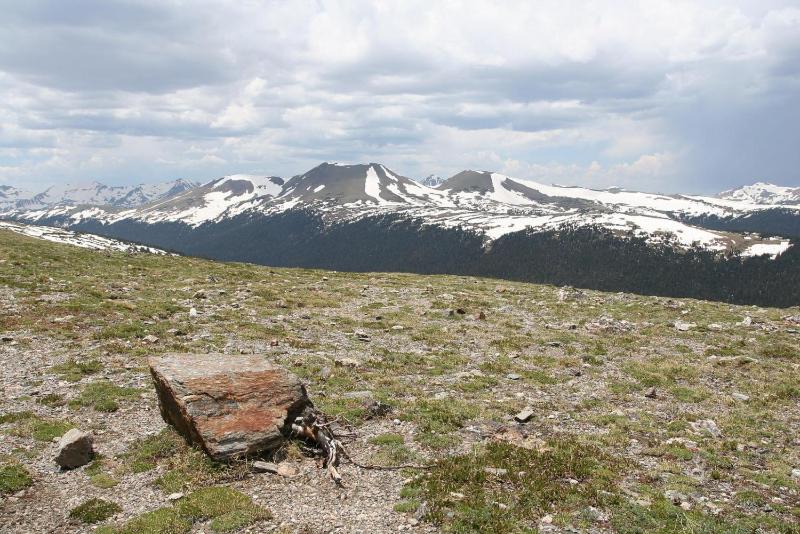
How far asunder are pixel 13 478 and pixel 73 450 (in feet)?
5.08

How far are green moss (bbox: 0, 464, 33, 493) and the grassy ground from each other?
1.7 inches

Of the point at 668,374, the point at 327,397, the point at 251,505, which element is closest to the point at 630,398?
the point at 668,374

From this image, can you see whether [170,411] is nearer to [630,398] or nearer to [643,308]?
[630,398]

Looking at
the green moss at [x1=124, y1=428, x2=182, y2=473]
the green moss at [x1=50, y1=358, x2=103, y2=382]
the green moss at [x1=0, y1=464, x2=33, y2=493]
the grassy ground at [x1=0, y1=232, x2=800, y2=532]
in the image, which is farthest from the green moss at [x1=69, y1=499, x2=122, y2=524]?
the green moss at [x1=50, y1=358, x2=103, y2=382]

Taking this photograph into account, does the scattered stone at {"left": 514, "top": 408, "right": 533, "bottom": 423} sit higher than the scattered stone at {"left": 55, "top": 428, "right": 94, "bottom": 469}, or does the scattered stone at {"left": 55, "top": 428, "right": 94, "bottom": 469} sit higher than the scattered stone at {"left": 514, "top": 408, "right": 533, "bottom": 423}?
the scattered stone at {"left": 514, "top": 408, "right": 533, "bottom": 423}

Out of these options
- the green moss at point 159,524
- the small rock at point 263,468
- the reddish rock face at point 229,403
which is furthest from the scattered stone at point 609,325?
the green moss at point 159,524

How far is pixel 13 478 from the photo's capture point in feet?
47.0

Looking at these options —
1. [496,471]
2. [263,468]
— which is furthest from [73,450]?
[496,471]

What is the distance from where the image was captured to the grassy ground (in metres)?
13.4

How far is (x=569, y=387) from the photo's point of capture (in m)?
23.6

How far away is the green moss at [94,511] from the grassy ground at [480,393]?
85mm

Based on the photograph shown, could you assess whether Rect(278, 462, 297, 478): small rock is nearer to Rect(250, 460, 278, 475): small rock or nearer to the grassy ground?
Rect(250, 460, 278, 475): small rock

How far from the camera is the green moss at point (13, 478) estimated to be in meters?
14.0

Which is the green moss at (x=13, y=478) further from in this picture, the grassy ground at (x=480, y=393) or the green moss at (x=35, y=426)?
the green moss at (x=35, y=426)
